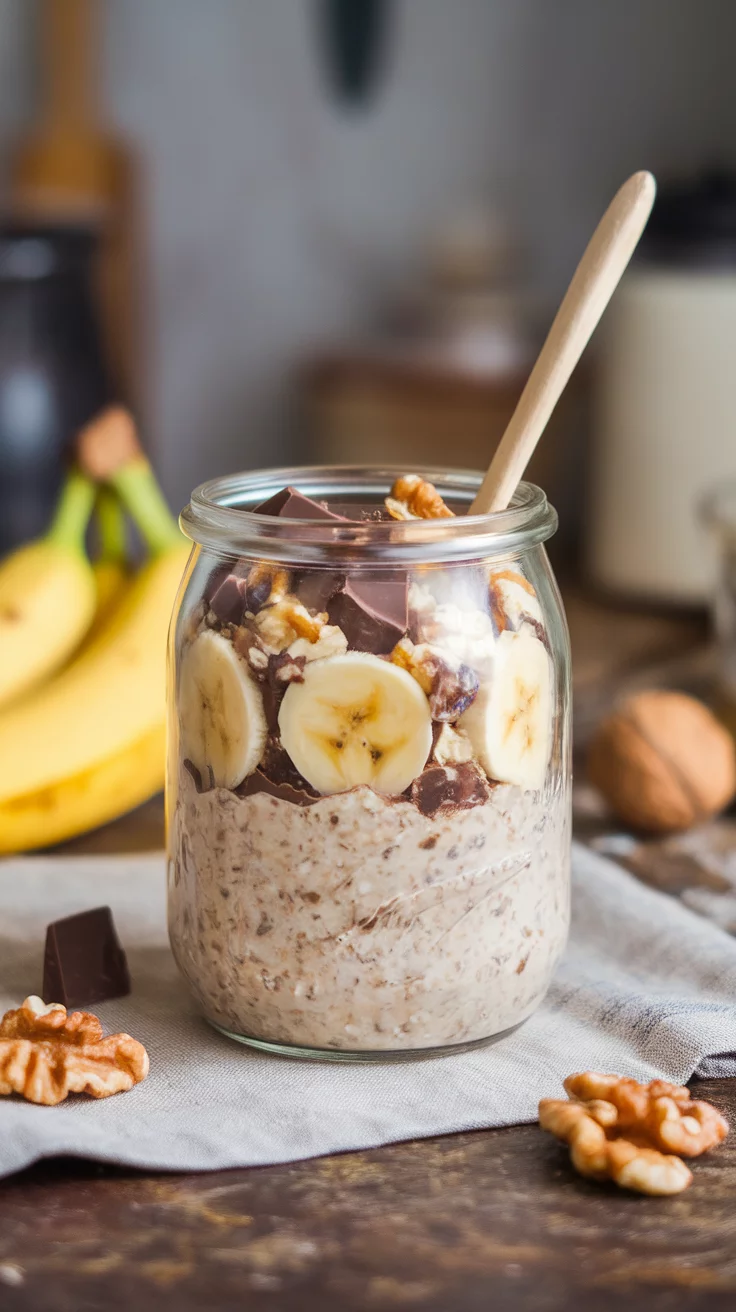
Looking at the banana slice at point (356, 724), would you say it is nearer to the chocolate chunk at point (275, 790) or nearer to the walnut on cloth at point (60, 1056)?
the chocolate chunk at point (275, 790)

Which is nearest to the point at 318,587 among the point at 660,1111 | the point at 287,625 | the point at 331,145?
the point at 287,625

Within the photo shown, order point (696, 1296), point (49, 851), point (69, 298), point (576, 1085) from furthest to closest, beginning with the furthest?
1. point (69, 298)
2. point (49, 851)
3. point (576, 1085)
4. point (696, 1296)

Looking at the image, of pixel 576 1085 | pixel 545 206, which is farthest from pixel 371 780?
pixel 545 206

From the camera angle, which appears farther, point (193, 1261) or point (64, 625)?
point (64, 625)

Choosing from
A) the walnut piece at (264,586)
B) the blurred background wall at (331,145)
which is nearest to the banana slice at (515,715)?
the walnut piece at (264,586)

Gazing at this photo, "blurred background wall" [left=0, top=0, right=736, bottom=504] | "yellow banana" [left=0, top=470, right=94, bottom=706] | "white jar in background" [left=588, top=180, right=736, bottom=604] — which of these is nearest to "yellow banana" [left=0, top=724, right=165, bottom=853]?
"yellow banana" [left=0, top=470, right=94, bottom=706]

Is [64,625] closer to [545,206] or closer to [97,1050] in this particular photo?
[97,1050]
